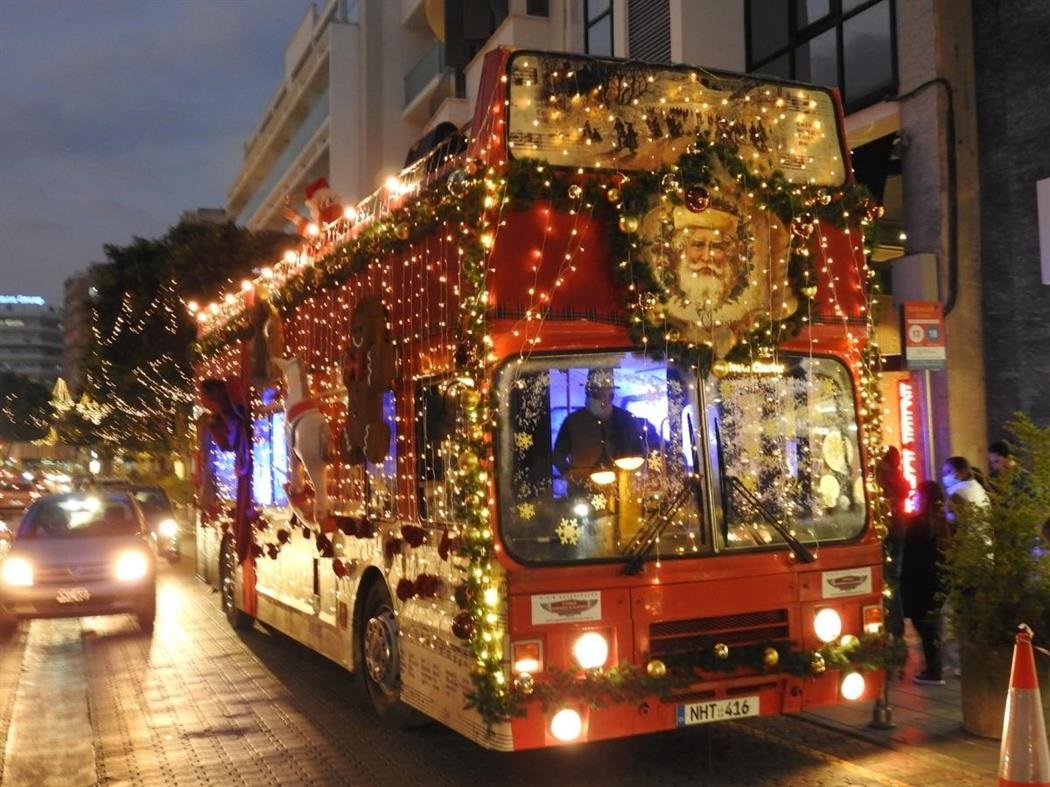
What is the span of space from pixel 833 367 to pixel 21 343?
211397mm

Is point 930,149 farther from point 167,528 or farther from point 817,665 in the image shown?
point 167,528

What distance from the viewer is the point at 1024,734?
5559 millimetres

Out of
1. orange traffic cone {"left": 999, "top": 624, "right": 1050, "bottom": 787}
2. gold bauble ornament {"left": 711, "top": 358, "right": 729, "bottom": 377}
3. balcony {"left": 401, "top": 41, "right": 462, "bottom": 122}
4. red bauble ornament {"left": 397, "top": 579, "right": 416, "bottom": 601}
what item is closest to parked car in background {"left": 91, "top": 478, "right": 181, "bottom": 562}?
balcony {"left": 401, "top": 41, "right": 462, "bottom": 122}

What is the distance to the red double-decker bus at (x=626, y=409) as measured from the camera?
6.19m

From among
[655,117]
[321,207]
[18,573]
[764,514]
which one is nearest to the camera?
[764,514]

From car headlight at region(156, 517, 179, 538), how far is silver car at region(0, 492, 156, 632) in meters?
9.57

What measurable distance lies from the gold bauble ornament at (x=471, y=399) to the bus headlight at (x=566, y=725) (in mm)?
1658

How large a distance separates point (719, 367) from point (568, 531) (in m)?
1.28

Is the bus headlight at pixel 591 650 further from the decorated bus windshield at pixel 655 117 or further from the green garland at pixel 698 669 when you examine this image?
the decorated bus windshield at pixel 655 117

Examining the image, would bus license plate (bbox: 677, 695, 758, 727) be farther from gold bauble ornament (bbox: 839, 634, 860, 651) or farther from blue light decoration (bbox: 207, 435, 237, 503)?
blue light decoration (bbox: 207, 435, 237, 503)

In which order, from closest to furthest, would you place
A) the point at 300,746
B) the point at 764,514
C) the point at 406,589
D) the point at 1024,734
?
the point at 1024,734 → the point at 764,514 → the point at 406,589 → the point at 300,746

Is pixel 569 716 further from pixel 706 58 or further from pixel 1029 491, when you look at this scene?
pixel 706 58

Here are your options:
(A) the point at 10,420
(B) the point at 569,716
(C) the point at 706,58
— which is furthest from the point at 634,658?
(A) the point at 10,420

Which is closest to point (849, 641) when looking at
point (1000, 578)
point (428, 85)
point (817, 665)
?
point (817, 665)
